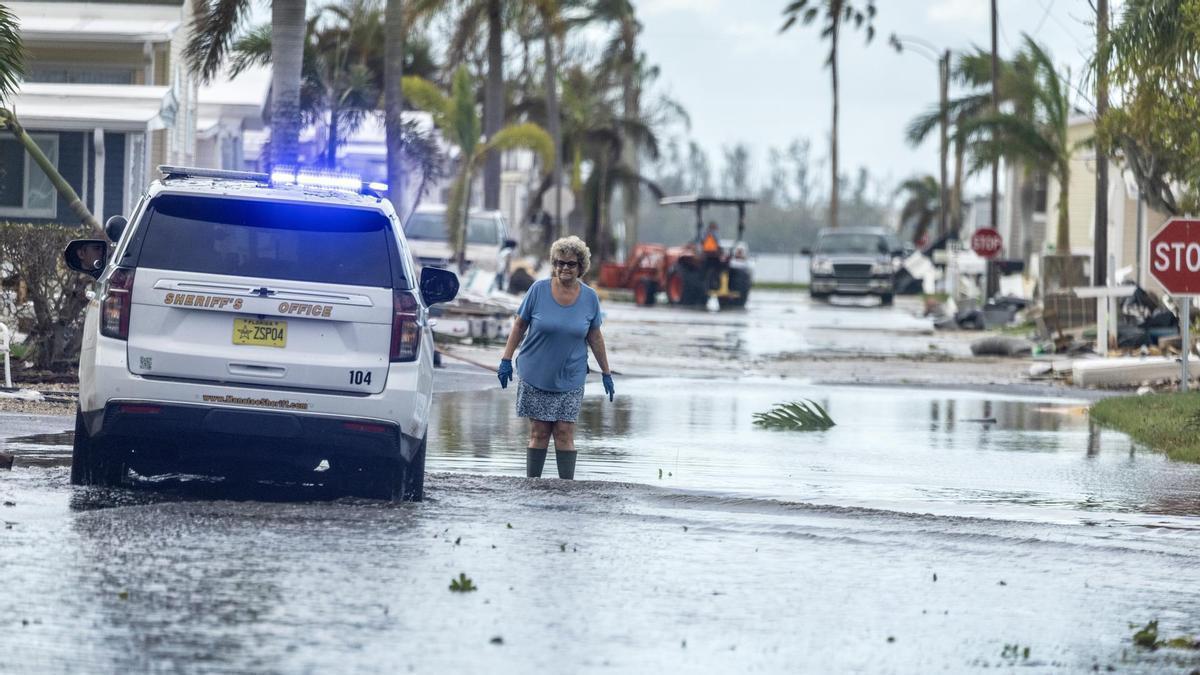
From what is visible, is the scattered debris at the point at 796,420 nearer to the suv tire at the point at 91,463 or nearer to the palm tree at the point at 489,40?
the suv tire at the point at 91,463

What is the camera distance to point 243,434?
1023 centimetres

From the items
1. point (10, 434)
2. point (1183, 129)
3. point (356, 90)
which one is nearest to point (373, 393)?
point (10, 434)

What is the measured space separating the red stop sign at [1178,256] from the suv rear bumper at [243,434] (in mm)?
10193

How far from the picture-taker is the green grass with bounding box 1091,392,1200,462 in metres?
15.9

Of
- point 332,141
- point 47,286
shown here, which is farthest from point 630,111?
point 47,286

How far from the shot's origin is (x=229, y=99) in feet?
131

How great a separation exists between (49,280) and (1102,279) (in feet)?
73.2

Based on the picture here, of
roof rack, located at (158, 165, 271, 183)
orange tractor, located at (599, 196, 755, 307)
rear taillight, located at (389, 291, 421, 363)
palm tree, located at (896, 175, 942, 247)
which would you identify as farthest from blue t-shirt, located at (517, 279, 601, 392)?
palm tree, located at (896, 175, 942, 247)

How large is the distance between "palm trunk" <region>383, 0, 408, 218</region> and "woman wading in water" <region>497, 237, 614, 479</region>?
61.1 ft

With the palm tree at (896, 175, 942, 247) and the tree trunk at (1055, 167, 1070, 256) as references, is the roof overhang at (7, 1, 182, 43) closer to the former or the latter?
the tree trunk at (1055, 167, 1070, 256)

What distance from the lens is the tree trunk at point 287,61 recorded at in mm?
24000

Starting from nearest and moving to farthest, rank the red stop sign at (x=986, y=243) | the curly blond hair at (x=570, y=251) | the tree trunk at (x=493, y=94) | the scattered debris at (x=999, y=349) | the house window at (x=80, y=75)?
1. the curly blond hair at (x=570, y=251)
2. the scattered debris at (x=999, y=349)
3. the house window at (x=80, y=75)
4. the red stop sign at (x=986, y=243)
5. the tree trunk at (x=493, y=94)

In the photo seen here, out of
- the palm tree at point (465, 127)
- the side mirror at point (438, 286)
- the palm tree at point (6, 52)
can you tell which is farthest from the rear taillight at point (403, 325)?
the palm tree at point (465, 127)

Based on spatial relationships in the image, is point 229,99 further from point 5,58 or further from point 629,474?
point 629,474
